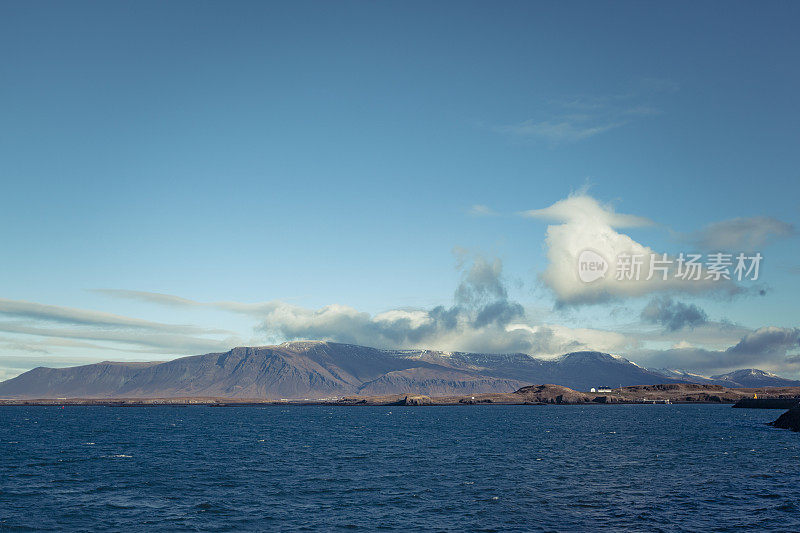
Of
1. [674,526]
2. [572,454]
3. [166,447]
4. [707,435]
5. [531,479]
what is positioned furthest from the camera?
[707,435]

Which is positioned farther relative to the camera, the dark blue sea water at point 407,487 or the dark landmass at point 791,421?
the dark landmass at point 791,421

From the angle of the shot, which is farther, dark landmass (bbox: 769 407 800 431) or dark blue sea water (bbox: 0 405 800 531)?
dark landmass (bbox: 769 407 800 431)

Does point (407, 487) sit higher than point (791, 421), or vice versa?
point (791, 421)

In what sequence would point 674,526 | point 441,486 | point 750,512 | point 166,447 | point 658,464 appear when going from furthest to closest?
1. point 166,447
2. point 658,464
3. point 441,486
4. point 750,512
5. point 674,526

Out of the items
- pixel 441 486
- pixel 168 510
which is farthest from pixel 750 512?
pixel 168 510

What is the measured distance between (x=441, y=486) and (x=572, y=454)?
1561 inches

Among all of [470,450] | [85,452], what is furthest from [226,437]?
[470,450]

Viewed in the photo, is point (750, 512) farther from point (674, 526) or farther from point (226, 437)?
point (226, 437)

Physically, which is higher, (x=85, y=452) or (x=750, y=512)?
(x=750, y=512)

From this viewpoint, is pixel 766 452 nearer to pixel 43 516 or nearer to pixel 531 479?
pixel 531 479

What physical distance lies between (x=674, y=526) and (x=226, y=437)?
116 metres

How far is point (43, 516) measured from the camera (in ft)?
176

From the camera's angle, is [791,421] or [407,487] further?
[791,421]

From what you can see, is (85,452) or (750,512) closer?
(750,512)
